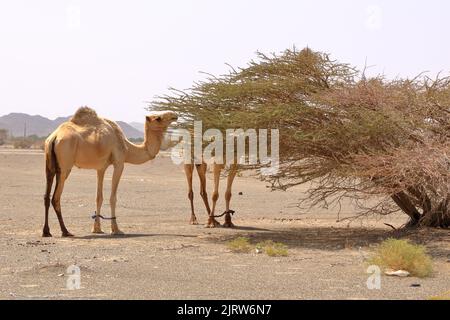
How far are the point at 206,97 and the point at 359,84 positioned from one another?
2829 millimetres

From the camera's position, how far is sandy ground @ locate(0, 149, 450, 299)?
8586 mm

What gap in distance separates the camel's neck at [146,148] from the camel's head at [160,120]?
17 centimetres

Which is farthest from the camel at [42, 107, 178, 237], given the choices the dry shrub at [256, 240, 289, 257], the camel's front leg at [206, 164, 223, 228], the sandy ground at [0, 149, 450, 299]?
the dry shrub at [256, 240, 289, 257]

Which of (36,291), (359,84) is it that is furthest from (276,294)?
(359,84)

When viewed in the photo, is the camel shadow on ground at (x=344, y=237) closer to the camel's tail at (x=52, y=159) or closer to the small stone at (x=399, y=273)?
the small stone at (x=399, y=273)

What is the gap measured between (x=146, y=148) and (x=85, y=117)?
1.45 metres

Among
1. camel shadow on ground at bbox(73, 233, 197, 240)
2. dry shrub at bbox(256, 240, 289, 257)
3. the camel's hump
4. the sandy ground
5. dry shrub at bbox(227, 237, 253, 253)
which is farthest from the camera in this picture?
the camel's hump

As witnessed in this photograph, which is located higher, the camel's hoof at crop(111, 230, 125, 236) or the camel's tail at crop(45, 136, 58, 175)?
the camel's tail at crop(45, 136, 58, 175)

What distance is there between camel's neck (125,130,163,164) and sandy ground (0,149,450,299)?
4.90ft

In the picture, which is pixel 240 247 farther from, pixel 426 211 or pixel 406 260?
pixel 426 211

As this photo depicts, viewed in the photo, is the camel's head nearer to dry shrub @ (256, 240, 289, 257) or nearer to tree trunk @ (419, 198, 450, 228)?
dry shrub @ (256, 240, 289, 257)
